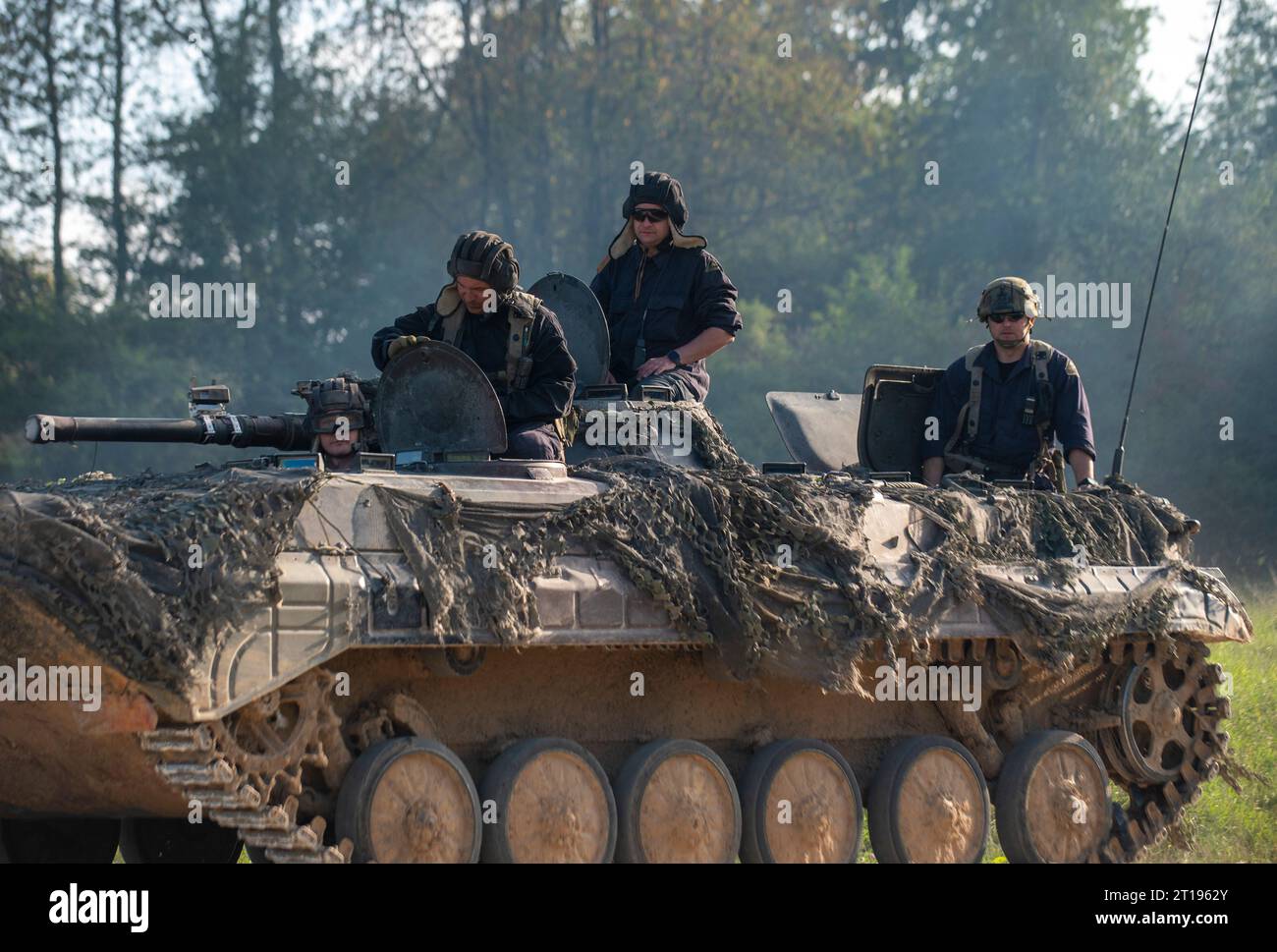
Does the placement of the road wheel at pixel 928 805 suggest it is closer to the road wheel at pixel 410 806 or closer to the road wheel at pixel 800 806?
the road wheel at pixel 800 806

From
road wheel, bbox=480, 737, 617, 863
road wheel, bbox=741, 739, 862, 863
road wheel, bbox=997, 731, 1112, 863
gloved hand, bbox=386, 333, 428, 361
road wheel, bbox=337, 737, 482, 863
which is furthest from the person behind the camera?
road wheel, bbox=997, 731, 1112, 863

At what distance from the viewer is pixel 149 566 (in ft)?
23.9

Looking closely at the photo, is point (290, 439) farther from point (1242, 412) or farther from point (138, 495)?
point (1242, 412)

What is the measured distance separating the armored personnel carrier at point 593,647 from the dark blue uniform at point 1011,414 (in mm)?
269

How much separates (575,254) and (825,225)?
16.8 ft

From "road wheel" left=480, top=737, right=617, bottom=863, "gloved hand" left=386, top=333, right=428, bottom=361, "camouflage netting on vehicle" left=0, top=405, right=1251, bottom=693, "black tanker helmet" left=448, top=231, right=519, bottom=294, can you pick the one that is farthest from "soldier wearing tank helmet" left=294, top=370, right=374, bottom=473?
"road wheel" left=480, top=737, right=617, bottom=863

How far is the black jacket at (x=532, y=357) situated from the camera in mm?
9969

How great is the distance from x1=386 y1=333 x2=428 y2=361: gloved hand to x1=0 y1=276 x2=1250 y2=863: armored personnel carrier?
0.14 metres

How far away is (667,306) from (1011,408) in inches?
84.4

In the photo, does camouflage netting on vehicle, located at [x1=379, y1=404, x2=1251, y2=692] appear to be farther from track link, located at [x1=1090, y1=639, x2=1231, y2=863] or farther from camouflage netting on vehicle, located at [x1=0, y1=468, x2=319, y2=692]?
camouflage netting on vehicle, located at [x1=0, y1=468, x2=319, y2=692]

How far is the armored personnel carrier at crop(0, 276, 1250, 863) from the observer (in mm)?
7418

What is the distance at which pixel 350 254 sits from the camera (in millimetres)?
33000

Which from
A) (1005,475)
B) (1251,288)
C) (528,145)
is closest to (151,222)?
(528,145)

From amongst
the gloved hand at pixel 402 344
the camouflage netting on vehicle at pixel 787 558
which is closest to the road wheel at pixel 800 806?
the camouflage netting on vehicle at pixel 787 558
